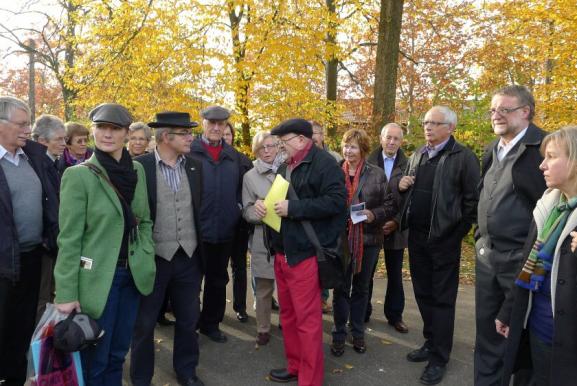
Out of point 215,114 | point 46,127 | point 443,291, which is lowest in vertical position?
point 443,291

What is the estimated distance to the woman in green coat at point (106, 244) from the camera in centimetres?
272

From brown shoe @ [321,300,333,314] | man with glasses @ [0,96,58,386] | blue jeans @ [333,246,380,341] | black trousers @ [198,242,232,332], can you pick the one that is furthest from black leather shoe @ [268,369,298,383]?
man with glasses @ [0,96,58,386]

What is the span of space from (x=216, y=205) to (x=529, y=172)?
2.80m

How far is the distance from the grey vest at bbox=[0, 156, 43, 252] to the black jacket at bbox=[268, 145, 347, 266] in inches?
73.3

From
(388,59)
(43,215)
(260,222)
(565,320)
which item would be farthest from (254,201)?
(388,59)

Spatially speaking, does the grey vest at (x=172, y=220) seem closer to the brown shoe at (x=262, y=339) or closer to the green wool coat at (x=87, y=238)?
the green wool coat at (x=87, y=238)

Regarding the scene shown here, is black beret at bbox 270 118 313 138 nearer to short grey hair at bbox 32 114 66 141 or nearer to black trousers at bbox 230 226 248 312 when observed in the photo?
black trousers at bbox 230 226 248 312

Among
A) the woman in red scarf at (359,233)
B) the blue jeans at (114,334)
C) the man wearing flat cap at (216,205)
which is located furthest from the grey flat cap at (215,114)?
the blue jeans at (114,334)

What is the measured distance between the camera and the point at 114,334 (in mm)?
→ 3164

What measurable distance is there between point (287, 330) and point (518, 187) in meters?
2.15

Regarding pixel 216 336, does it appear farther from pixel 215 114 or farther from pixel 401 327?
pixel 215 114

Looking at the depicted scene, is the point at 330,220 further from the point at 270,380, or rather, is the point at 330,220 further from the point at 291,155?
the point at 270,380

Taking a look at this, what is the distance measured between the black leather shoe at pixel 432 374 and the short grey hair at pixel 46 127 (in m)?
4.20

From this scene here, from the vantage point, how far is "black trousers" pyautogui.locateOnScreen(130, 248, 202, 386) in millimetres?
3422
